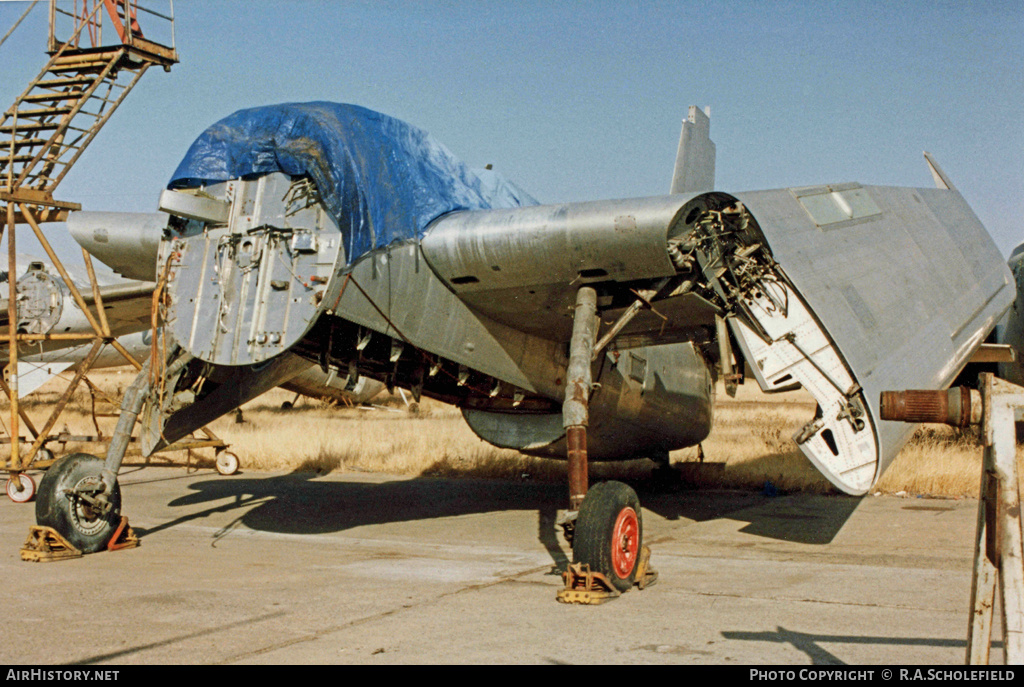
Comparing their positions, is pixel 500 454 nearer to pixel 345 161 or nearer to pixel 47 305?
pixel 47 305

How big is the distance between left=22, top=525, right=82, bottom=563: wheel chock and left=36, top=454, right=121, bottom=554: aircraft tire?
0.22 feet

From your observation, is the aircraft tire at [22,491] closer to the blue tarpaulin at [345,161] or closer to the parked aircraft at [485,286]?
the parked aircraft at [485,286]

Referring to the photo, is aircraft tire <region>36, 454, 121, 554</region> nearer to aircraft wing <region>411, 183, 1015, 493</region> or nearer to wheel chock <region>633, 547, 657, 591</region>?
aircraft wing <region>411, 183, 1015, 493</region>

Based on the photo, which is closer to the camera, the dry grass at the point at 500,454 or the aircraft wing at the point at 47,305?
the dry grass at the point at 500,454

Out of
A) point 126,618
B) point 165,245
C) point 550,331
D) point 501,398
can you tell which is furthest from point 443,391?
point 126,618

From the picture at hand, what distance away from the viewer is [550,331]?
1048cm

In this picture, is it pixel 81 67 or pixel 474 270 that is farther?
pixel 81 67

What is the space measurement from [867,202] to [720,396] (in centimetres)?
3974

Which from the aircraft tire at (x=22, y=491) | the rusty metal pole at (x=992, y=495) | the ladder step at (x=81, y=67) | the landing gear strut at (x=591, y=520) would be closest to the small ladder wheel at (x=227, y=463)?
the aircraft tire at (x=22, y=491)

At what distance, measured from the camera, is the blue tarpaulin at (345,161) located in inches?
321

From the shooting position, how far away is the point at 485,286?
909cm

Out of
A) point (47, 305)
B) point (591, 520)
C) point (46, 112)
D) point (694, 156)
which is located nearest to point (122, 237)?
point (46, 112)

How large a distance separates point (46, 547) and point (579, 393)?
206 inches

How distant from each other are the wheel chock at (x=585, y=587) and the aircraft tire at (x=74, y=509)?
16.0 ft
